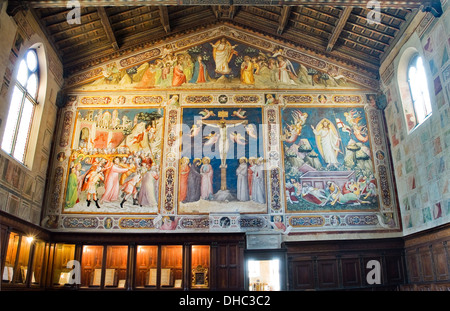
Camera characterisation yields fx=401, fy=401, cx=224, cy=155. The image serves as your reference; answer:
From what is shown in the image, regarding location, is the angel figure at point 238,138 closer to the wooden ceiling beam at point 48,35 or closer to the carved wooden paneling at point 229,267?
the carved wooden paneling at point 229,267

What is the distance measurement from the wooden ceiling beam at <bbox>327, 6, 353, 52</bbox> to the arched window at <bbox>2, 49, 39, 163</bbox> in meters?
10.6

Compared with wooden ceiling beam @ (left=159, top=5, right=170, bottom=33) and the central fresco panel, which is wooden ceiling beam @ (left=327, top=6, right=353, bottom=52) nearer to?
the central fresco panel

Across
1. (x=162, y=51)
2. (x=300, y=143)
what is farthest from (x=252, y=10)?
(x=300, y=143)

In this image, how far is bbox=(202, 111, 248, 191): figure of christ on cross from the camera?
47.5ft

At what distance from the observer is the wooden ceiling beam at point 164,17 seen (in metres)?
14.7

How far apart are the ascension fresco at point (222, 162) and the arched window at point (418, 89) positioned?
5.39m

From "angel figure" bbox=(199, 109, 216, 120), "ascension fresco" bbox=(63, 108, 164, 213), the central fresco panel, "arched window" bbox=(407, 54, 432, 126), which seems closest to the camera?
"arched window" bbox=(407, 54, 432, 126)

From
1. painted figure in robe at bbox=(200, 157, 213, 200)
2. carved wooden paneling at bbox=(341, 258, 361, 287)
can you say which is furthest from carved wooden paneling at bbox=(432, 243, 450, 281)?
painted figure in robe at bbox=(200, 157, 213, 200)

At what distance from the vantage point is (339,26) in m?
14.4

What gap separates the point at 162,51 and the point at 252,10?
396 cm

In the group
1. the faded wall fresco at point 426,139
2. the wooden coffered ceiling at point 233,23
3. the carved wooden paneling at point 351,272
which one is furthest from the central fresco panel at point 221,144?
the carved wooden paneling at point 351,272

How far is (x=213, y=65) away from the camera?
16.1 meters

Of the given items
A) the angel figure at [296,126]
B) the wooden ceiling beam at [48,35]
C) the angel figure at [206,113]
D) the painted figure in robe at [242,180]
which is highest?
the wooden ceiling beam at [48,35]

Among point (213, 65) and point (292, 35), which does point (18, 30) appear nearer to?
point (213, 65)
